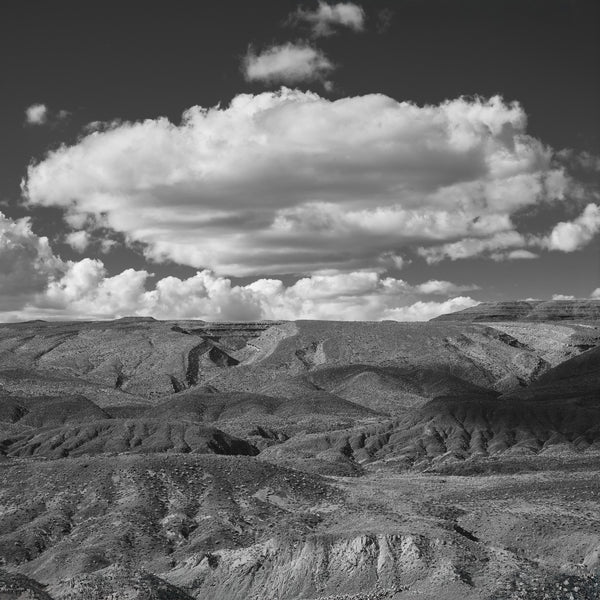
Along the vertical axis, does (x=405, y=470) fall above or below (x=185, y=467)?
below

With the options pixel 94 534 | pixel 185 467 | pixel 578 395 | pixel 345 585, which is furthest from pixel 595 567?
pixel 578 395

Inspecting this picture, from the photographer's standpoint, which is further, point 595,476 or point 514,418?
point 514,418

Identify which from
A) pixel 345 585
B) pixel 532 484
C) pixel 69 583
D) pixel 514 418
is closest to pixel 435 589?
pixel 345 585

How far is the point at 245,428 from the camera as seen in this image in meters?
191

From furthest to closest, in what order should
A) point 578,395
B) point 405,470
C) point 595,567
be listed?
point 578,395 < point 405,470 < point 595,567

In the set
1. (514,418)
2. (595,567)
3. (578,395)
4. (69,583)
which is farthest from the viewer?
(578,395)

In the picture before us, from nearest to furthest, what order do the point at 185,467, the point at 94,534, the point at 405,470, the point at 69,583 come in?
the point at 69,583, the point at 94,534, the point at 185,467, the point at 405,470

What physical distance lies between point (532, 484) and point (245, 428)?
105 metres

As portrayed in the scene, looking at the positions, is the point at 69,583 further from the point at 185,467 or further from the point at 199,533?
the point at 185,467

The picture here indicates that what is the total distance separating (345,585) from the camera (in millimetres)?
59875

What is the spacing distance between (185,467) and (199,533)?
728 inches

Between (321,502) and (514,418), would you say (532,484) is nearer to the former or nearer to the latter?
(321,502)

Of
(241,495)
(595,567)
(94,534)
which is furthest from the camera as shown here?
(241,495)

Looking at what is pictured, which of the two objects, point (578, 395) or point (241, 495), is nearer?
point (241, 495)
